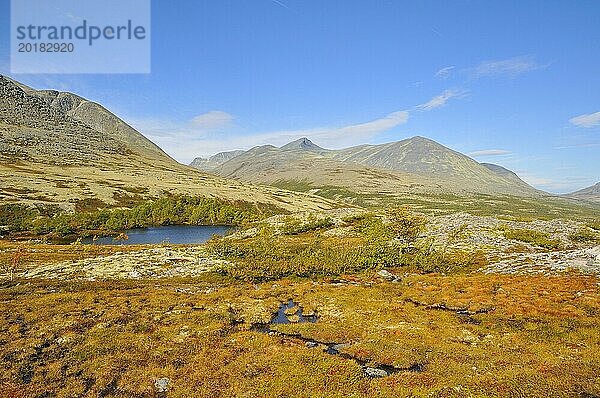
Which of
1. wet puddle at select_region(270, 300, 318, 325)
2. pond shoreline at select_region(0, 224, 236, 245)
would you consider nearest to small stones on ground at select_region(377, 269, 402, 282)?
wet puddle at select_region(270, 300, 318, 325)

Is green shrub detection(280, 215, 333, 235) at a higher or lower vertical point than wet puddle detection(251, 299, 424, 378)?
higher

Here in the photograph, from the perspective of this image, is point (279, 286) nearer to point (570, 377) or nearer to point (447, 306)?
point (447, 306)

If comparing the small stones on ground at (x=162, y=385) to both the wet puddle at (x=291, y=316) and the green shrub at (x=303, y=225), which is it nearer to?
the wet puddle at (x=291, y=316)

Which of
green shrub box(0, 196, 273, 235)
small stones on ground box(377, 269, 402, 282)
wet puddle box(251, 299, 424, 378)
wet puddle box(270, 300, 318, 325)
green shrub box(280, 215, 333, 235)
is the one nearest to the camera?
wet puddle box(251, 299, 424, 378)

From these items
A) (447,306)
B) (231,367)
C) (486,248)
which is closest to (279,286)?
(447,306)

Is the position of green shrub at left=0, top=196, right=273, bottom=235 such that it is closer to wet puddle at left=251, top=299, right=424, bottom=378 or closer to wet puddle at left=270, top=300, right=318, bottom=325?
wet puddle at left=270, top=300, right=318, bottom=325

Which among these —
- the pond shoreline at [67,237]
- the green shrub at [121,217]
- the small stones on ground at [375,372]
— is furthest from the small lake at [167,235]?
the small stones on ground at [375,372]
